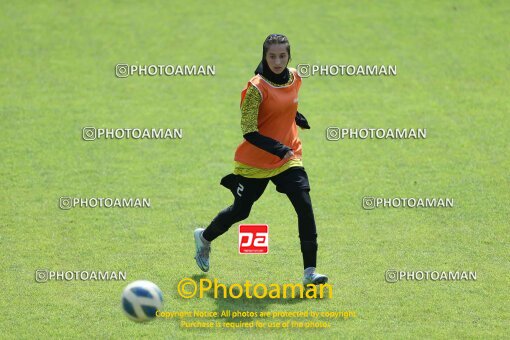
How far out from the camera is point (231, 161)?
42.8 feet

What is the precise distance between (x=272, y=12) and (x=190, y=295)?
1111 centimetres

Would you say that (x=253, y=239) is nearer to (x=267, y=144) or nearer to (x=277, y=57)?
(x=267, y=144)

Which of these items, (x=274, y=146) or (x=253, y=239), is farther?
(x=253, y=239)

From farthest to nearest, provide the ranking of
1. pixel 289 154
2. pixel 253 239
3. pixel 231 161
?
pixel 231 161
pixel 253 239
pixel 289 154

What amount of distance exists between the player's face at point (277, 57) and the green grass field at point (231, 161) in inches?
87.6

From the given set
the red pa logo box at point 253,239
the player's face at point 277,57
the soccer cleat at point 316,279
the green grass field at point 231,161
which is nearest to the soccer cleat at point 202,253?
the green grass field at point 231,161

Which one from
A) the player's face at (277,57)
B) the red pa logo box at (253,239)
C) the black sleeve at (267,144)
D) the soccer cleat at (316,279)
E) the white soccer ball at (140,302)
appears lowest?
the white soccer ball at (140,302)

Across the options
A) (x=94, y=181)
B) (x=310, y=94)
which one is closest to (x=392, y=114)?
(x=310, y=94)

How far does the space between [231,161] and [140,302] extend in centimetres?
523

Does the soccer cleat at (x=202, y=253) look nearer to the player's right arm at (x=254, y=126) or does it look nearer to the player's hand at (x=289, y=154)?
the player's right arm at (x=254, y=126)

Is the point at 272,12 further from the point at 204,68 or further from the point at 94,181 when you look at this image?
the point at 94,181

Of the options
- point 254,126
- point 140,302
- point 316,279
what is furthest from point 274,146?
point 140,302

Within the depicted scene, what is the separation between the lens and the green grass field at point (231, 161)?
888 cm

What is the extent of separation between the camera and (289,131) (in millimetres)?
9164
